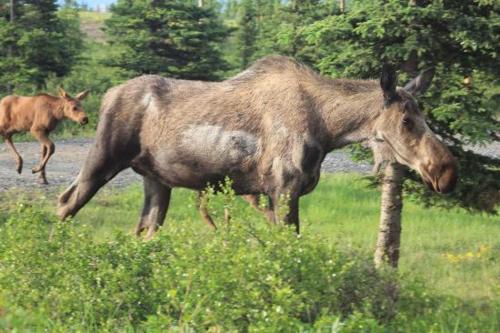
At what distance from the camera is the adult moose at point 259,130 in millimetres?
8016

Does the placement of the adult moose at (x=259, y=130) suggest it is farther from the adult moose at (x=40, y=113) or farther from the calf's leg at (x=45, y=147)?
the adult moose at (x=40, y=113)

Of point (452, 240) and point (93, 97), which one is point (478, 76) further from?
point (93, 97)

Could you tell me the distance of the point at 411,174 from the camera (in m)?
9.02

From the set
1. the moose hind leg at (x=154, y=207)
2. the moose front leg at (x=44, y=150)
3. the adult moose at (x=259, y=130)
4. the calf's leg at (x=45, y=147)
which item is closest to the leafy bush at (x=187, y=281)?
the adult moose at (x=259, y=130)

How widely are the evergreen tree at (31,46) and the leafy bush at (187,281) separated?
75.6 ft

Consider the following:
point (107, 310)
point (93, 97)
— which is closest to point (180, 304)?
point (107, 310)

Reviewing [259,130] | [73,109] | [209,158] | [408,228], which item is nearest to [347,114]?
[259,130]

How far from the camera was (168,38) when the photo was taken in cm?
3002

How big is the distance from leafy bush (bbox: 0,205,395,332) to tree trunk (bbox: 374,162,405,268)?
2.23 metres

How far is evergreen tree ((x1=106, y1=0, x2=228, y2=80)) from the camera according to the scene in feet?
96.8

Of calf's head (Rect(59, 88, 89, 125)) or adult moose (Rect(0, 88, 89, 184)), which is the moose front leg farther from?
calf's head (Rect(59, 88, 89, 125))

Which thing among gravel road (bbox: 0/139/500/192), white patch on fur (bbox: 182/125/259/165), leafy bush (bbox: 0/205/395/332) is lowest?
gravel road (bbox: 0/139/500/192)

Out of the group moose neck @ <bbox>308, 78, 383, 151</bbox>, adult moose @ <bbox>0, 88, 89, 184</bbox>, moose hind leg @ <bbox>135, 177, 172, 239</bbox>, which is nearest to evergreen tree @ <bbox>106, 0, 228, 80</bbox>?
adult moose @ <bbox>0, 88, 89, 184</bbox>

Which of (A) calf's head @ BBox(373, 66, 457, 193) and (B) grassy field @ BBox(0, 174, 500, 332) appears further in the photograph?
(A) calf's head @ BBox(373, 66, 457, 193)
